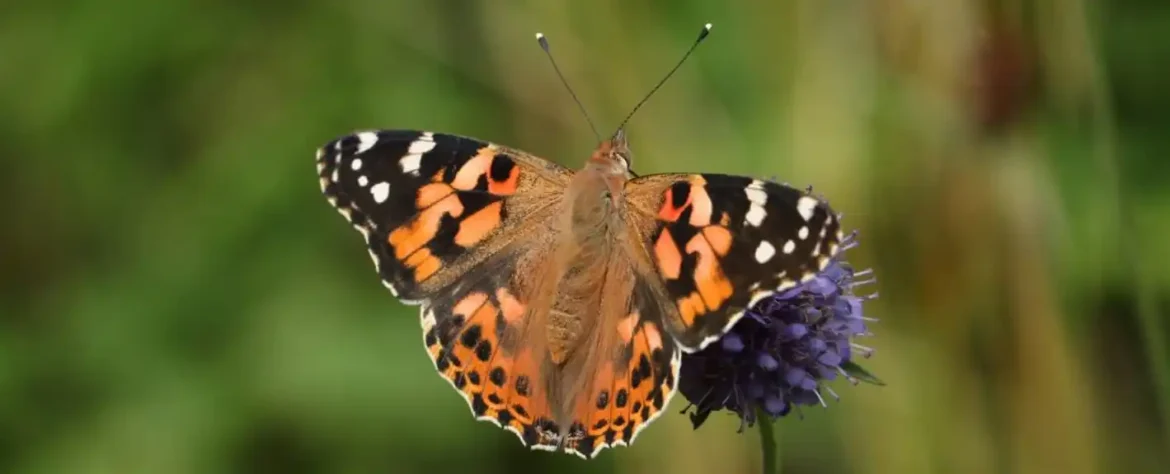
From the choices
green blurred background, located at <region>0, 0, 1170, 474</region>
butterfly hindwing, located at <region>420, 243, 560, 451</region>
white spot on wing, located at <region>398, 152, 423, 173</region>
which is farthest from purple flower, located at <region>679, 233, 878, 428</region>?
green blurred background, located at <region>0, 0, 1170, 474</region>

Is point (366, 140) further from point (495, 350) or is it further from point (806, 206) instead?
point (806, 206)

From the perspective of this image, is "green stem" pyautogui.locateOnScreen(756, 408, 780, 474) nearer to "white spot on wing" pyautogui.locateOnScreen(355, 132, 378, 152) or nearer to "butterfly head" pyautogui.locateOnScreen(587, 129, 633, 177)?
"butterfly head" pyautogui.locateOnScreen(587, 129, 633, 177)

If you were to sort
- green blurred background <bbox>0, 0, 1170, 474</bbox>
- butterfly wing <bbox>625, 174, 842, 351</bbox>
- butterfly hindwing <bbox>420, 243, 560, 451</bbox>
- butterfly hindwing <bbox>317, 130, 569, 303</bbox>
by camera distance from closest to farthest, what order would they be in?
butterfly wing <bbox>625, 174, 842, 351</bbox>, butterfly hindwing <bbox>420, 243, 560, 451</bbox>, butterfly hindwing <bbox>317, 130, 569, 303</bbox>, green blurred background <bbox>0, 0, 1170, 474</bbox>

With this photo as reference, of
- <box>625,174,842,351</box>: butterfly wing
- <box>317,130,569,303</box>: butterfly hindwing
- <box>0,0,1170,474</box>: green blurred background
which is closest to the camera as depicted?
<box>625,174,842,351</box>: butterfly wing

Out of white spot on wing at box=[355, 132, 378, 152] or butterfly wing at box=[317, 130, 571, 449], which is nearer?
butterfly wing at box=[317, 130, 571, 449]

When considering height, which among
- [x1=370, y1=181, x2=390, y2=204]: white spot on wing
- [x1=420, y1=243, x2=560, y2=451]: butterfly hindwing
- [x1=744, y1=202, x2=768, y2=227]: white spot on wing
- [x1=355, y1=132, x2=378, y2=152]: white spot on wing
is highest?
[x1=355, y1=132, x2=378, y2=152]: white spot on wing

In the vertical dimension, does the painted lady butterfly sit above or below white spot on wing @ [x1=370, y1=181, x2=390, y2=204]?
below
